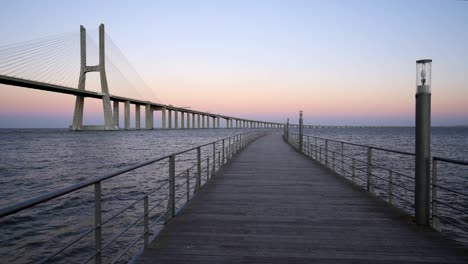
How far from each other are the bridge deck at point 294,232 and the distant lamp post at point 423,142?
1.00 ft

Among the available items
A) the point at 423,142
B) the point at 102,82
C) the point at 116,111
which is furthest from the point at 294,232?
the point at 116,111

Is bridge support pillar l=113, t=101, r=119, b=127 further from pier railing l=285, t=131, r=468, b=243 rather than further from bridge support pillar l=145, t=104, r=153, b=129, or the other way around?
pier railing l=285, t=131, r=468, b=243

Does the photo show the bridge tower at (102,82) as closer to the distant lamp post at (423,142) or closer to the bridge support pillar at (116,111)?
the bridge support pillar at (116,111)

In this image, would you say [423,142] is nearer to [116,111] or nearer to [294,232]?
[294,232]

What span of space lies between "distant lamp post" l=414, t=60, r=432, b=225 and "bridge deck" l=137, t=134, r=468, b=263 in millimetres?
306

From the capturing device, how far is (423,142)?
411 centimetres

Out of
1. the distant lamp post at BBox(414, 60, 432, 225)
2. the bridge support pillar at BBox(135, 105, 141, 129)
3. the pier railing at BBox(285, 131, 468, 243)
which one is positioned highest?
the bridge support pillar at BBox(135, 105, 141, 129)

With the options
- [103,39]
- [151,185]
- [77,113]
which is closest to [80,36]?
[103,39]

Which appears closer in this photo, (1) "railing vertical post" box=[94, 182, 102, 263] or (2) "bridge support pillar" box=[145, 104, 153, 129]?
(1) "railing vertical post" box=[94, 182, 102, 263]

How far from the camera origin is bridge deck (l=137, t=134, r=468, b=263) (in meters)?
3.23

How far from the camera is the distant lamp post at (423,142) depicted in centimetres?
409

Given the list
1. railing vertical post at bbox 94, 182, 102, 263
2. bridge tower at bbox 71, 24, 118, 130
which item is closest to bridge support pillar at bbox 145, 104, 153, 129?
bridge tower at bbox 71, 24, 118, 130

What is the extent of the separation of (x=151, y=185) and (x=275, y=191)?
7.88 metres

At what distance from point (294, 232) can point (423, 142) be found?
191 centimetres
